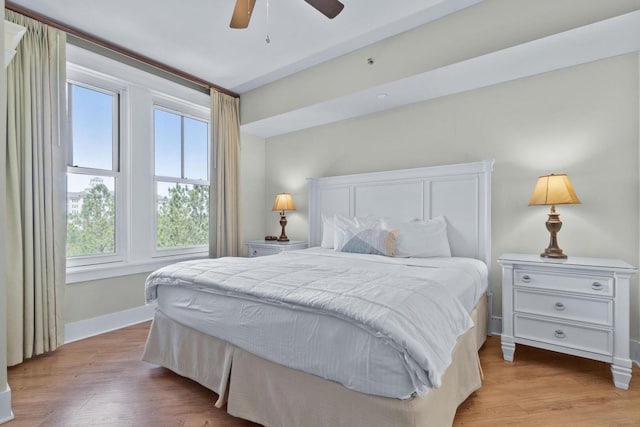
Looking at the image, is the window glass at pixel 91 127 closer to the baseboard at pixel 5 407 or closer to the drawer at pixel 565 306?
the baseboard at pixel 5 407

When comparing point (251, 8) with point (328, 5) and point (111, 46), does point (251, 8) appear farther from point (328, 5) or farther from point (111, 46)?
point (111, 46)

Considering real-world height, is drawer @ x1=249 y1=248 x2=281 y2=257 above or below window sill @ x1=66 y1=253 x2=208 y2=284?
above

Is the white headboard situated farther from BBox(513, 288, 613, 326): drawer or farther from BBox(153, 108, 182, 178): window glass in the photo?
BBox(153, 108, 182, 178): window glass

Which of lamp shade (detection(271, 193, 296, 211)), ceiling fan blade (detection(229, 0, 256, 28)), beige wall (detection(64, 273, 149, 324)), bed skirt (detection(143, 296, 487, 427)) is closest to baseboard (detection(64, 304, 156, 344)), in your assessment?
beige wall (detection(64, 273, 149, 324))

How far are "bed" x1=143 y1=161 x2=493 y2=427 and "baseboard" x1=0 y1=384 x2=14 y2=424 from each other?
2.25ft

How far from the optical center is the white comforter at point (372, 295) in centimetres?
116

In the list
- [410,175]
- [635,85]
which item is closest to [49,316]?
[410,175]

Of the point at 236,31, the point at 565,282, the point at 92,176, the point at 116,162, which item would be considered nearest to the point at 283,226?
the point at 116,162

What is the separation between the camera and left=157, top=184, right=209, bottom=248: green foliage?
3.53 meters

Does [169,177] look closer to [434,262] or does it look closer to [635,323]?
[434,262]

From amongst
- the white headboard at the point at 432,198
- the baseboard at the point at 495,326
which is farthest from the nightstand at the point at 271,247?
the baseboard at the point at 495,326

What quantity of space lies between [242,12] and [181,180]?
226 cm

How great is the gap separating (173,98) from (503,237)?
3.72 metres

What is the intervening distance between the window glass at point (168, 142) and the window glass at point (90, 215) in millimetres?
569
